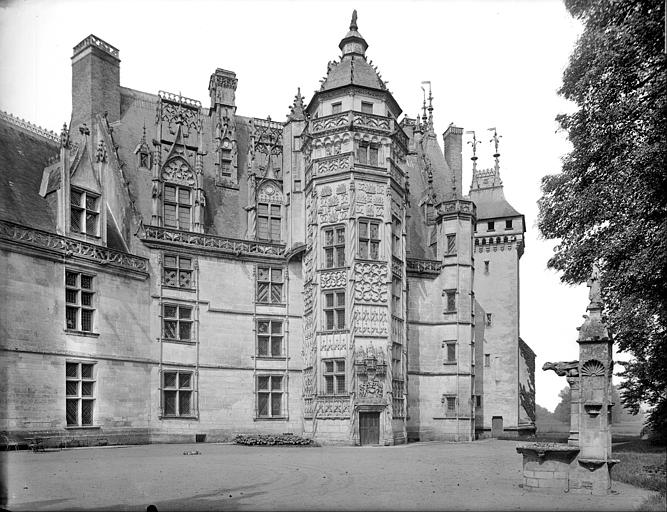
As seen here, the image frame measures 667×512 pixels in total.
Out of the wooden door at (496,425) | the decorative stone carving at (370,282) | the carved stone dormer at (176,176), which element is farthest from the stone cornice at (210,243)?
the wooden door at (496,425)

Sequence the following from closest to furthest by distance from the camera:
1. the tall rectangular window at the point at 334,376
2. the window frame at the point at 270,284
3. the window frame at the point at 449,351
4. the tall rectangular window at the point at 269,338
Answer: the tall rectangular window at the point at 334,376, the tall rectangular window at the point at 269,338, the window frame at the point at 270,284, the window frame at the point at 449,351

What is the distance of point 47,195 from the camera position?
93.5 feet

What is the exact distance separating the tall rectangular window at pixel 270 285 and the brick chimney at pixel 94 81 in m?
10.4

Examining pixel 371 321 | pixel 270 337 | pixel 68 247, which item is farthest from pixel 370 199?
pixel 68 247

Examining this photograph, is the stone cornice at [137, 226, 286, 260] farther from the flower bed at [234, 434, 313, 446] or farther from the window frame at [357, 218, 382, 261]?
the flower bed at [234, 434, 313, 446]

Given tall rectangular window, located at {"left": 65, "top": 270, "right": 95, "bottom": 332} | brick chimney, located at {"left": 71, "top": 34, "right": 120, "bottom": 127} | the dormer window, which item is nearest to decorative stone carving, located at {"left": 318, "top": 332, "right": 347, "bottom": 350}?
tall rectangular window, located at {"left": 65, "top": 270, "right": 95, "bottom": 332}

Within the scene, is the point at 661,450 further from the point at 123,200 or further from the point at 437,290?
the point at 123,200

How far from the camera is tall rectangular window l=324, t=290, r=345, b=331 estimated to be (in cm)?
3170

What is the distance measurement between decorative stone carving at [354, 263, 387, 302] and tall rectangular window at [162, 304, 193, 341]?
7754 millimetres

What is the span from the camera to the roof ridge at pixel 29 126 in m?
30.6

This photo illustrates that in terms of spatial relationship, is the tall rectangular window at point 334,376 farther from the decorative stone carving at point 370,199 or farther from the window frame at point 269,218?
the window frame at point 269,218

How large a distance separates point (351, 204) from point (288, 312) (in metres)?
6.43

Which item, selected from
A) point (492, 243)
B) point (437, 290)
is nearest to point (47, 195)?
point (437, 290)

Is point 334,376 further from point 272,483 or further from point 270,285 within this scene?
point 272,483
